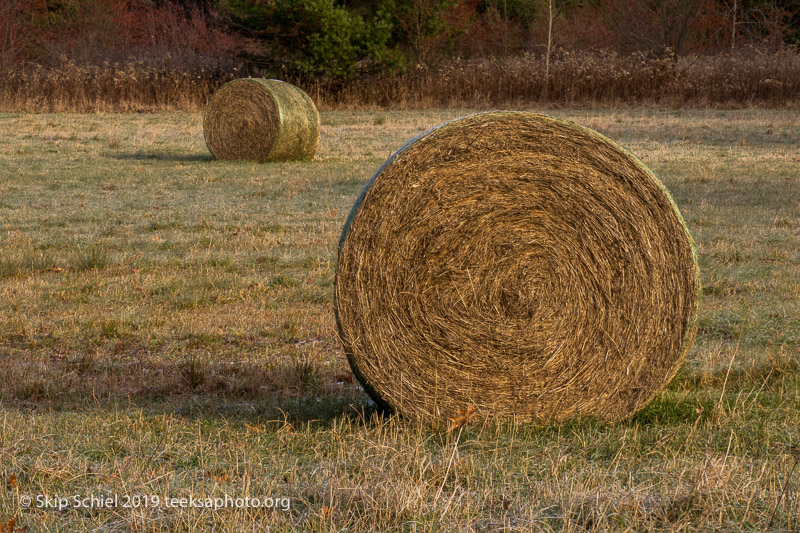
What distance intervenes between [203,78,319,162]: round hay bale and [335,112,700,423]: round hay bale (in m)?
12.8

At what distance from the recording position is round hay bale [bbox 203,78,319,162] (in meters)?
17.5

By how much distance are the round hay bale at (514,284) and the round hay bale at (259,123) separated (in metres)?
12.8

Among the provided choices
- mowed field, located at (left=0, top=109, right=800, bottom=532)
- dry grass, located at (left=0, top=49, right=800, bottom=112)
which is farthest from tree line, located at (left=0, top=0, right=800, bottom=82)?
mowed field, located at (left=0, top=109, right=800, bottom=532)

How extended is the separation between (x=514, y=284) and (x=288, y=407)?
4.89 ft

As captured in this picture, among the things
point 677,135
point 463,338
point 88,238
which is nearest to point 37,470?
point 463,338

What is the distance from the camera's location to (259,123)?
17.6 m

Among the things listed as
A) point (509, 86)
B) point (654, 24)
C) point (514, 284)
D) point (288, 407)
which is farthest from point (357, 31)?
point (514, 284)

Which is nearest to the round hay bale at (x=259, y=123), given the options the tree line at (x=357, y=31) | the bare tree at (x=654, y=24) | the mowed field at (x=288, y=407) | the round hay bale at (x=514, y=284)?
the mowed field at (x=288, y=407)

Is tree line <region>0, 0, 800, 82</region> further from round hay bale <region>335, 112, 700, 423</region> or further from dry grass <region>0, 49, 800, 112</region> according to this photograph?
round hay bale <region>335, 112, 700, 423</region>

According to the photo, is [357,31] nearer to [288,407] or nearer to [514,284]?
[288,407]

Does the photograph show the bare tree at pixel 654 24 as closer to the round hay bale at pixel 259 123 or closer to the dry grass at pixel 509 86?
the dry grass at pixel 509 86

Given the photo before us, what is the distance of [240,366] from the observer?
20.3 ft

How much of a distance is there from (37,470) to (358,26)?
1205 inches

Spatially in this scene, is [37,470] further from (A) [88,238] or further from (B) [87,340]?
(A) [88,238]
